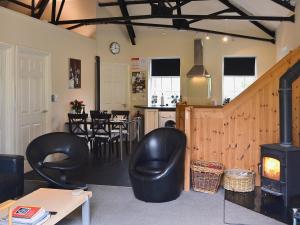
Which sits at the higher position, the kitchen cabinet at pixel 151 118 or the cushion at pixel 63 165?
the kitchen cabinet at pixel 151 118

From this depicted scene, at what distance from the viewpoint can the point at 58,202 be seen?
10.6ft

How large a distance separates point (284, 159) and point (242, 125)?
108cm

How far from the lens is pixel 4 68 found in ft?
18.2

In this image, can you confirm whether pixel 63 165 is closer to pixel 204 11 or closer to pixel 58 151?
pixel 58 151

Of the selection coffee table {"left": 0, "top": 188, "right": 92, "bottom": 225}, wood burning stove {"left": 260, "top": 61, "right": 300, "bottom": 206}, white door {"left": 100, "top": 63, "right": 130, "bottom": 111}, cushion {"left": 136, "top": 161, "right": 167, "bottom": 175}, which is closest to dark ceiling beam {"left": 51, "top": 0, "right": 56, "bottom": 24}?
white door {"left": 100, "top": 63, "right": 130, "bottom": 111}

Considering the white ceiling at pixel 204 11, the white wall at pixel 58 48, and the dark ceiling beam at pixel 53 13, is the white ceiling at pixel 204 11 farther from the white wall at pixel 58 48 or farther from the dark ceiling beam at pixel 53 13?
the white wall at pixel 58 48

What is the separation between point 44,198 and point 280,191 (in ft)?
8.98

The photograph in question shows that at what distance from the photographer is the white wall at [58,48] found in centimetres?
570

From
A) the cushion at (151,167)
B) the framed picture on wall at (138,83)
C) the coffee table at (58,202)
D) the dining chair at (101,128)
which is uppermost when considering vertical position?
the framed picture on wall at (138,83)

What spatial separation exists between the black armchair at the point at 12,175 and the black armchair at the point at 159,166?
139cm

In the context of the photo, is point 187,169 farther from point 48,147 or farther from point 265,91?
point 48,147

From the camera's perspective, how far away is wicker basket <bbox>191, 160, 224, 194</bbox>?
475 cm

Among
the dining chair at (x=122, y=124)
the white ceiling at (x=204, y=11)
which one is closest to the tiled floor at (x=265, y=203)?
the dining chair at (x=122, y=124)

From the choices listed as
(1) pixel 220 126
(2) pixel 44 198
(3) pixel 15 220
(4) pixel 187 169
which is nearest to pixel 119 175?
(4) pixel 187 169
